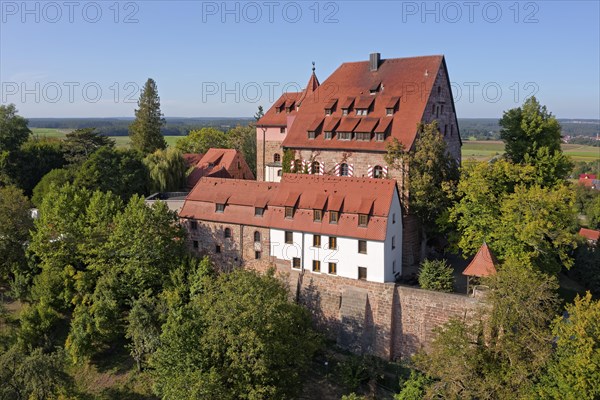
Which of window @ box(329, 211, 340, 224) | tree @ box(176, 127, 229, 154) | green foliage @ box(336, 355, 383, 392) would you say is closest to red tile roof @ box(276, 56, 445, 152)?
window @ box(329, 211, 340, 224)

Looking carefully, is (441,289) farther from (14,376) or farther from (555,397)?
(14,376)

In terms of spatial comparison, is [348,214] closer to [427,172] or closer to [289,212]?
[289,212]

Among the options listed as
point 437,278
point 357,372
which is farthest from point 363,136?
point 357,372

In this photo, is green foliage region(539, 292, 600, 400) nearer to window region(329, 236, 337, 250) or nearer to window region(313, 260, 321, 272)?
window region(329, 236, 337, 250)

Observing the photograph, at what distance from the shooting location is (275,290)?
2892cm

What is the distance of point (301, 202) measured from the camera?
3434 cm

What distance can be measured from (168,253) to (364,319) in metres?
14.5

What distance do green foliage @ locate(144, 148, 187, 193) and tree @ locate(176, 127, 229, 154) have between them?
877 inches

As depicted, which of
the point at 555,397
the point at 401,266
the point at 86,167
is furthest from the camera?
the point at 86,167

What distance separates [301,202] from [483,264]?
12203 millimetres

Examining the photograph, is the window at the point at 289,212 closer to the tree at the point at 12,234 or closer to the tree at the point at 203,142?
the tree at the point at 12,234

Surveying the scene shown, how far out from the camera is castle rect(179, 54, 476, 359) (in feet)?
104

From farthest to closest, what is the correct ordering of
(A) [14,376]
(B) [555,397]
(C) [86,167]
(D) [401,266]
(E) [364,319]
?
1. (C) [86,167]
2. (D) [401,266]
3. (E) [364,319]
4. (A) [14,376]
5. (B) [555,397]

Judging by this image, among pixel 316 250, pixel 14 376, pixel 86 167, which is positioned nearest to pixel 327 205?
pixel 316 250
